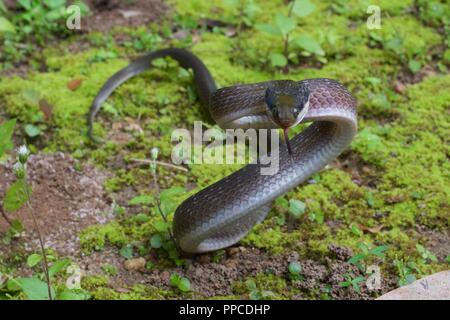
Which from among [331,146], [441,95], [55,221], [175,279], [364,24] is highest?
[364,24]

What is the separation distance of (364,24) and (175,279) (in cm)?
Result: 341

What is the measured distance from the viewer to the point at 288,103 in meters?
3.38

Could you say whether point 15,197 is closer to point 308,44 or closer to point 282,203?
point 282,203

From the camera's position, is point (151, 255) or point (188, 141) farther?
point (188, 141)

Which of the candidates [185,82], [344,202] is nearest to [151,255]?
[344,202]

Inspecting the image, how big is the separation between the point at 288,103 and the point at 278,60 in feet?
6.83

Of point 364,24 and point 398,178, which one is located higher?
point 364,24

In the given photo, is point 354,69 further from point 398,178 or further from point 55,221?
point 55,221

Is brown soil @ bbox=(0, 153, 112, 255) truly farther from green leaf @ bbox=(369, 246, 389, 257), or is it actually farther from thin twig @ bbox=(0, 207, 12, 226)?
green leaf @ bbox=(369, 246, 389, 257)

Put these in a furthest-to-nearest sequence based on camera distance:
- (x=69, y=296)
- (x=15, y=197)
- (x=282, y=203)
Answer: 1. (x=282, y=203)
2. (x=15, y=197)
3. (x=69, y=296)

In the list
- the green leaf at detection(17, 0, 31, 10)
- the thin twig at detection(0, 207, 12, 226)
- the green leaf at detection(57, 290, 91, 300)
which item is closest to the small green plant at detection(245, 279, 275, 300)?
the green leaf at detection(57, 290, 91, 300)

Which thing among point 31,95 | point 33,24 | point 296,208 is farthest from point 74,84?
point 296,208

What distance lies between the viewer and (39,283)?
3002 millimetres

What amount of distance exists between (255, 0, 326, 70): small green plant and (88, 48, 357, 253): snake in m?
1.60
